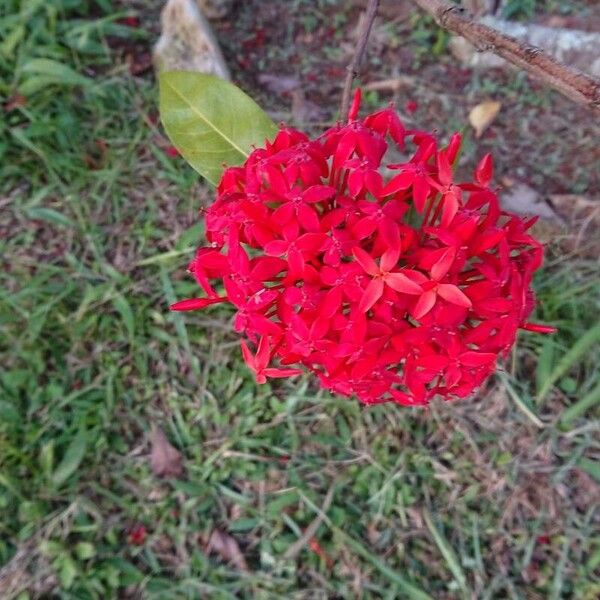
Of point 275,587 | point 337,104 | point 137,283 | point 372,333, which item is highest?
point 372,333

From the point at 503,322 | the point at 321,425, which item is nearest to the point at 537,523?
the point at 321,425

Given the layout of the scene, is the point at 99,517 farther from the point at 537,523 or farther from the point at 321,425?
the point at 537,523

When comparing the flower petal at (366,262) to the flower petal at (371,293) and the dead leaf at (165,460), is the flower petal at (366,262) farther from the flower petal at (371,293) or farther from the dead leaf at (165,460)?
the dead leaf at (165,460)

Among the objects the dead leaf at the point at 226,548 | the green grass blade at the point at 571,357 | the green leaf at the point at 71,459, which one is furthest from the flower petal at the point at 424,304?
the green leaf at the point at 71,459

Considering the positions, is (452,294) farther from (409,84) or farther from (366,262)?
(409,84)

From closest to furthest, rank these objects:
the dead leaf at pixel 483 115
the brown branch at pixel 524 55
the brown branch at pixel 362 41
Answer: the brown branch at pixel 524 55 < the brown branch at pixel 362 41 < the dead leaf at pixel 483 115

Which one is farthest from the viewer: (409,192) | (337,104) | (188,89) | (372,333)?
(337,104)

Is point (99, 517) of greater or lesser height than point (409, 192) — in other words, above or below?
below
